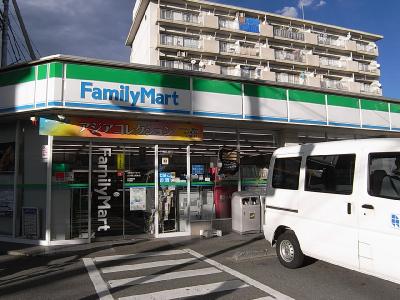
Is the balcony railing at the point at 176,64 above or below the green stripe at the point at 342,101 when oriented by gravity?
above

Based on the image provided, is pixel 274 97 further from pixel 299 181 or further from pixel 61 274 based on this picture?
pixel 61 274

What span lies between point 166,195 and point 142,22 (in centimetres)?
5188

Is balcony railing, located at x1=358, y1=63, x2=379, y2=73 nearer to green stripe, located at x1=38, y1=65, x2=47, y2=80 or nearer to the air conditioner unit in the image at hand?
the air conditioner unit

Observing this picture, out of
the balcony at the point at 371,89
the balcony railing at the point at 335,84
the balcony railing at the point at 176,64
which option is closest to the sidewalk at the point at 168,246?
the balcony railing at the point at 176,64

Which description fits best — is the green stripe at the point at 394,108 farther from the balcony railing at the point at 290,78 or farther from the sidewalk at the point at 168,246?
the balcony railing at the point at 290,78

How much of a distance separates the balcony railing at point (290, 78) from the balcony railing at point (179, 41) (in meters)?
14.1

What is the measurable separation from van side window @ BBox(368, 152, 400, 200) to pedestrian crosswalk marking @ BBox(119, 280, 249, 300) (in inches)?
99.9

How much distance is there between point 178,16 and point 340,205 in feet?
166

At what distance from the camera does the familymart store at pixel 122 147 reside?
9.75m

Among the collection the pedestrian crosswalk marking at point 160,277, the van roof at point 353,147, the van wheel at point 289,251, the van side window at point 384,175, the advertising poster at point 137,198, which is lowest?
the pedestrian crosswalk marking at point 160,277

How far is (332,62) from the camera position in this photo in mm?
65688

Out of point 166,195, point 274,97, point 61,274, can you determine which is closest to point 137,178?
point 166,195

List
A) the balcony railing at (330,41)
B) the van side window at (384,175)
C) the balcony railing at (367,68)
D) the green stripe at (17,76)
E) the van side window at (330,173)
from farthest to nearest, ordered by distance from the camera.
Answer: the balcony railing at (367,68) → the balcony railing at (330,41) → the green stripe at (17,76) → the van side window at (330,173) → the van side window at (384,175)

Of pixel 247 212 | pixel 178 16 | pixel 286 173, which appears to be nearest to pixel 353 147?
pixel 286 173
